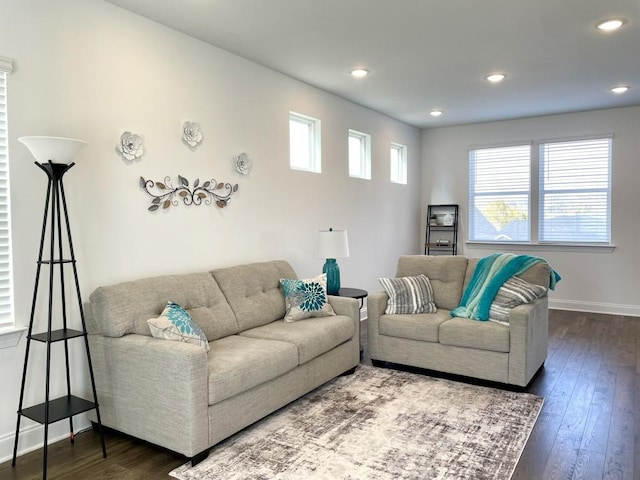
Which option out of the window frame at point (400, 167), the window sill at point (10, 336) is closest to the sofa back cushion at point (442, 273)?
the window frame at point (400, 167)

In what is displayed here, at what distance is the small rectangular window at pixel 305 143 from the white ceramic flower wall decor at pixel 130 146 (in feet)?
6.12

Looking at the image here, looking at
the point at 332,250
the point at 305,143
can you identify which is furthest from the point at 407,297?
the point at 305,143

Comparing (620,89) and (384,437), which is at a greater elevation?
(620,89)

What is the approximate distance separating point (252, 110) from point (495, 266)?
8.01 feet

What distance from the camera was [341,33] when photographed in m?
3.58

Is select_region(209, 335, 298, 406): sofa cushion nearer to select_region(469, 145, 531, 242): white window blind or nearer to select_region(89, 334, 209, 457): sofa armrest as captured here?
select_region(89, 334, 209, 457): sofa armrest

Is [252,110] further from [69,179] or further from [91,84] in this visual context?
[69,179]

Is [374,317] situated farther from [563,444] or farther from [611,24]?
[611,24]

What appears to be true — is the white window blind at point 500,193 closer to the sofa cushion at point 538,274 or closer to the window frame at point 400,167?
the window frame at point 400,167

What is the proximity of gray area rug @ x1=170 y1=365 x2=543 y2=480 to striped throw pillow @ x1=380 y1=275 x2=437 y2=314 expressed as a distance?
0.65m

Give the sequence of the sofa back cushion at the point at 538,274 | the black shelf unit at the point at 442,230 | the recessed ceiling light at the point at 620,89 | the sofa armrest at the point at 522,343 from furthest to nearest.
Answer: the black shelf unit at the point at 442,230 < the recessed ceiling light at the point at 620,89 < the sofa back cushion at the point at 538,274 < the sofa armrest at the point at 522,343

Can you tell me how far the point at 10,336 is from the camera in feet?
8.55

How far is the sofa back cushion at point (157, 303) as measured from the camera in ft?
9.13

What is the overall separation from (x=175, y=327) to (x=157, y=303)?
1.07 feet
